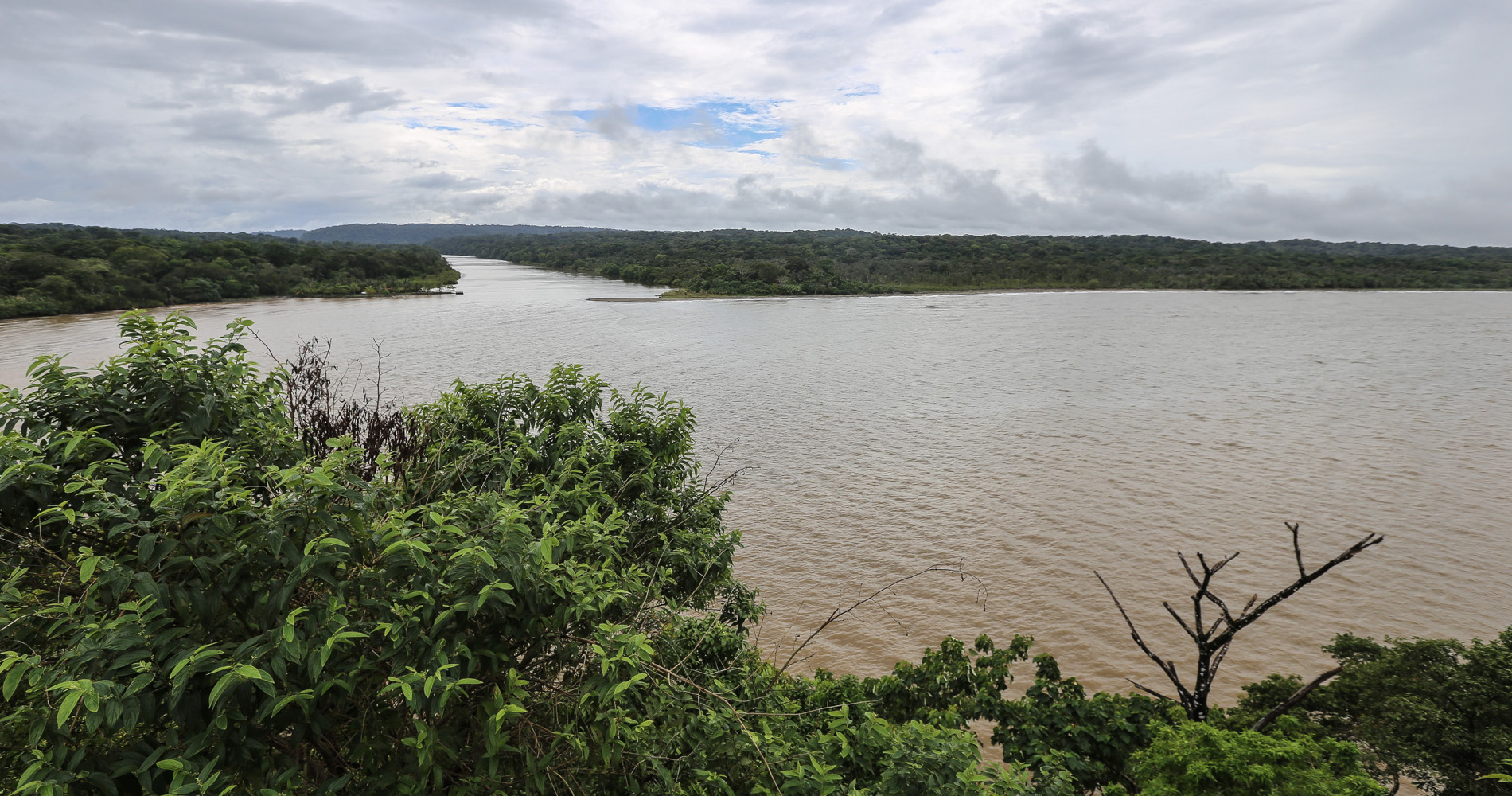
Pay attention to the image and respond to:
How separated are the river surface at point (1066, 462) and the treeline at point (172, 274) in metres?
5.54

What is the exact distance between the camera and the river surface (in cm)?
1116

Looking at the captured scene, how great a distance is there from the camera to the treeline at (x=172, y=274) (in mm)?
48438

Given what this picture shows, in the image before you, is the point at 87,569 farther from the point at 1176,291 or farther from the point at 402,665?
the point at 1176,291

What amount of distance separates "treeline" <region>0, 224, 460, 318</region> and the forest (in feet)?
163

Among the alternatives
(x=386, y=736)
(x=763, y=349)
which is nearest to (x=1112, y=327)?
(x=763, y=349)

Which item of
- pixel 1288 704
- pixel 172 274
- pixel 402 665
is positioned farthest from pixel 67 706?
pixel 172 274

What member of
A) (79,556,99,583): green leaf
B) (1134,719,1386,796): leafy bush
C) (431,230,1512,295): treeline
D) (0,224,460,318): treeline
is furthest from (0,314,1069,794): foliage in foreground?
(431,230,1512,295): treeline

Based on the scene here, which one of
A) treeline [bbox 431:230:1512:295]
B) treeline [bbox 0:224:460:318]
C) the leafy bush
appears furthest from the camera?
treeline [bbox 431:230:1512:295]

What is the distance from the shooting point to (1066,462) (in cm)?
1873

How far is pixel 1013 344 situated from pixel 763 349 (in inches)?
573

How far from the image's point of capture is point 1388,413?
24453 mm

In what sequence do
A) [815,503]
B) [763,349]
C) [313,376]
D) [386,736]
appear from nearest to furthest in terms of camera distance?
1. [386,736]
2. [313,376]
3. [815,503]
4. [763,349]

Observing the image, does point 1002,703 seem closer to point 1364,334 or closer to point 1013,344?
point 1013,344

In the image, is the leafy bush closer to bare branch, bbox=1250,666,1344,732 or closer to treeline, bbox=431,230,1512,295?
bare branch, bbox=1250,666,1344,732
